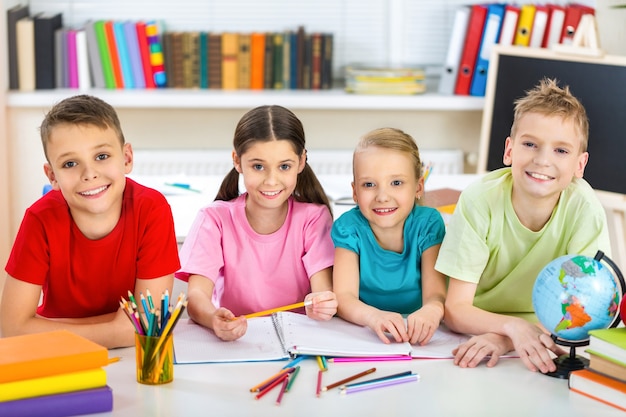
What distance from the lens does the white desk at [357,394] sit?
1.43 m

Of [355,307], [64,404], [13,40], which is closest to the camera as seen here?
[64,404]

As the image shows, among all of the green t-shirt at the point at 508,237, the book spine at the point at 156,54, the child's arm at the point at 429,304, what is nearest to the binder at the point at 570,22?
the book spine at the point at 156,54

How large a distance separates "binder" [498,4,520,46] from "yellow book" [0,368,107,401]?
325 cm

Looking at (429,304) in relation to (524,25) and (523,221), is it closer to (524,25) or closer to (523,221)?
(523,221)

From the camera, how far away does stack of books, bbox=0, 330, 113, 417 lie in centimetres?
136

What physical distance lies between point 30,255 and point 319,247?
0.65 m

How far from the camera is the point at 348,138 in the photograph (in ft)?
14.9

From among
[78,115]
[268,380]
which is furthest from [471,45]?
[268,380]

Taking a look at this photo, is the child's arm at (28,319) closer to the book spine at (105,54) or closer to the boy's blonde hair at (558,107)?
the boy's blonde hair at (558,107)

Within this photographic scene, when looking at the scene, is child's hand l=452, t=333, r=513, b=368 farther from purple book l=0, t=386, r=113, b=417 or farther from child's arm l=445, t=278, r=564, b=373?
purple book l=0, t=386, r=113, b=417

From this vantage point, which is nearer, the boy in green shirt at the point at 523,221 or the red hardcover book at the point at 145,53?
the boy in green shirt at the point at 523,221

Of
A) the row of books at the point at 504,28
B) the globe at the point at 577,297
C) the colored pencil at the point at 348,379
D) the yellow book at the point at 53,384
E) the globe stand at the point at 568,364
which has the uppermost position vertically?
the row of books at the point at 504,28

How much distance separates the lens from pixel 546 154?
1798mm

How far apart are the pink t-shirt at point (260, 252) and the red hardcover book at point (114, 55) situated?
7.45ft
